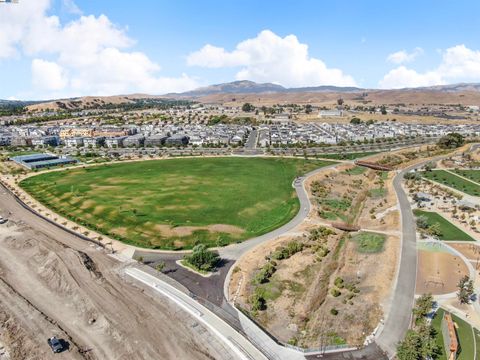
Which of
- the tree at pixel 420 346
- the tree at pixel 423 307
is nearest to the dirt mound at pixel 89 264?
the tree at pixel 420 346

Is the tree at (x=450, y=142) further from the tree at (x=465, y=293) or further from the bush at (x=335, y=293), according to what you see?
the bush at (x=335, y=293)

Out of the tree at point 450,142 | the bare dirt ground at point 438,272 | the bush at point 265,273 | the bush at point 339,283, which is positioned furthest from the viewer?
the tree at point 450,142

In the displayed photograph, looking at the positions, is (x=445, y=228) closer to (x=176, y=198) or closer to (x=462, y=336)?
(x=462, y=336)

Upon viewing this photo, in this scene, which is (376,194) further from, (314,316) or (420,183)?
(314,316)

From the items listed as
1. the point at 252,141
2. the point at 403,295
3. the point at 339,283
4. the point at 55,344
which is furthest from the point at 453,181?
the point at 55,344

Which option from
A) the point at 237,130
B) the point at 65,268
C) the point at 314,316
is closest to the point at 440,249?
the point at 314,316
